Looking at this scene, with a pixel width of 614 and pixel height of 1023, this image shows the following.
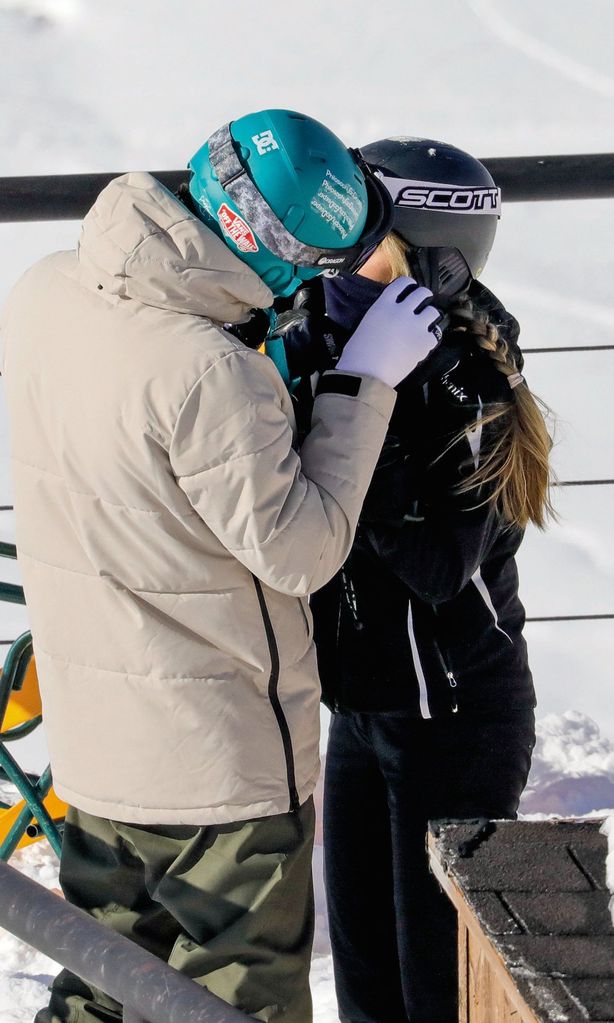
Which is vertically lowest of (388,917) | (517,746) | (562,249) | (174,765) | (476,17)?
(562,249)

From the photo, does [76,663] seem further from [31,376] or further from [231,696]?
[31,376]

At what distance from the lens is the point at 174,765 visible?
1.40 m

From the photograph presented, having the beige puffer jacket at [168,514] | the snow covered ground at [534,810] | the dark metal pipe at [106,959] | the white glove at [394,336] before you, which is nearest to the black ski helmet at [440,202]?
the white glove at [394,336]

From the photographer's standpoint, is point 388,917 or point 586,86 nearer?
point 388,917

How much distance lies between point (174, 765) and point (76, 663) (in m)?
0.17

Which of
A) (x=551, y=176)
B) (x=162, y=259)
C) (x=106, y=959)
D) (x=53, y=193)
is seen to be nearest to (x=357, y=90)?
(x=551, y=176)

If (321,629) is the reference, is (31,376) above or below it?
above

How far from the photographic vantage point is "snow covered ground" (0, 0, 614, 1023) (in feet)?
21.3

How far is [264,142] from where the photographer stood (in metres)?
1.36

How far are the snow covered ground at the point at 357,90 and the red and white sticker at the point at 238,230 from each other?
4146 mm

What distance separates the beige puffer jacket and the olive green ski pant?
0.05 m

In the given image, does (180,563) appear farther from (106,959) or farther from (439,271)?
(439,271)

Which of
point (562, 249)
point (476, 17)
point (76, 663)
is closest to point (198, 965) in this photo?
A: point (76, 663)

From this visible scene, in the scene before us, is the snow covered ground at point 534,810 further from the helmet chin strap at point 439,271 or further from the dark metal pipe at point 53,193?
the dark metal pipe at point 53,193
